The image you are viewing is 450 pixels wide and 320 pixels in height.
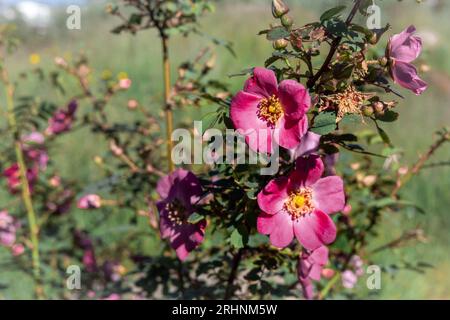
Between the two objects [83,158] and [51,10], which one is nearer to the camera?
[83,158]

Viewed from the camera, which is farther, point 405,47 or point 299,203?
point 299,203

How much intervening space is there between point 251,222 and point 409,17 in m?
8.03

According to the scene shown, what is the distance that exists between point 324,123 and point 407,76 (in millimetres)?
164

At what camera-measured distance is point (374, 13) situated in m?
1.17

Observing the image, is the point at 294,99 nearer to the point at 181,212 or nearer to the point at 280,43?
the point at 280,43

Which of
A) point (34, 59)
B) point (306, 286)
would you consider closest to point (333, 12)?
point (306, 286)

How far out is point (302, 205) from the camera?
1220mm

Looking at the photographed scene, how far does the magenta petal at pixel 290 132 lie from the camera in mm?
1089

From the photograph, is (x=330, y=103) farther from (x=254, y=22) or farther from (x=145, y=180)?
(x=254, y=22)

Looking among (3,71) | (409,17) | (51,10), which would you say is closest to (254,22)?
(409,17)

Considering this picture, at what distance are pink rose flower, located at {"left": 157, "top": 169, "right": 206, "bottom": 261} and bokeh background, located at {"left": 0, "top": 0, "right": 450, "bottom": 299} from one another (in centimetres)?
28

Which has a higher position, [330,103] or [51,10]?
[51,10]

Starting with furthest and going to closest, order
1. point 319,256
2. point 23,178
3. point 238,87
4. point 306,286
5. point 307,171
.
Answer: point 238,87 → point 23,178 → point 306,286 → point 319,256 → point 307,171
